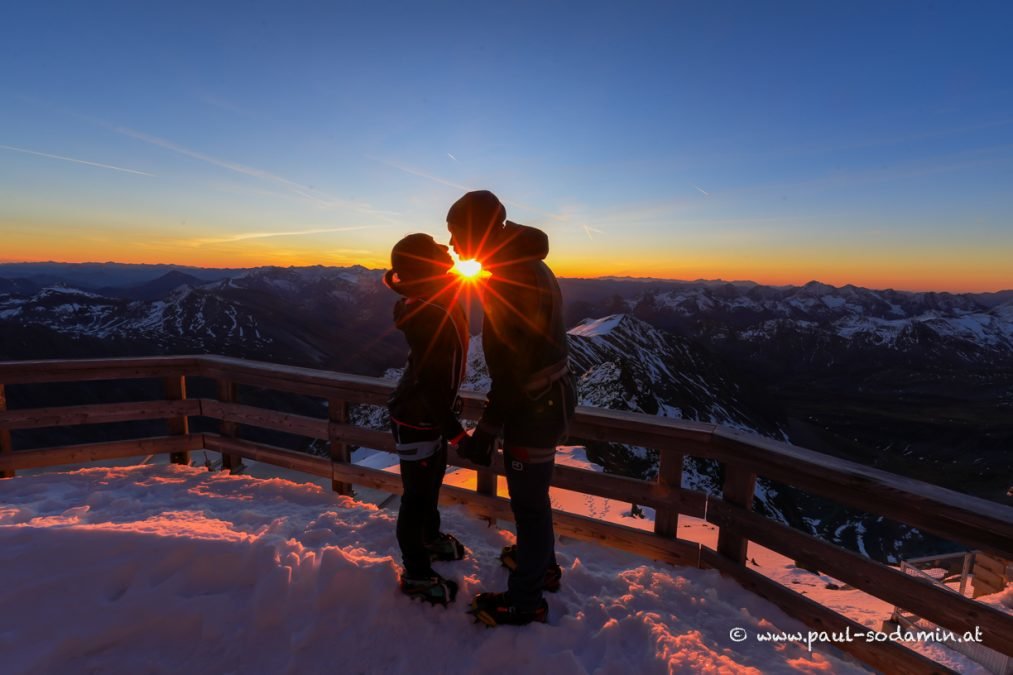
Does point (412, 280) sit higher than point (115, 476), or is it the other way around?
point (412, 280)

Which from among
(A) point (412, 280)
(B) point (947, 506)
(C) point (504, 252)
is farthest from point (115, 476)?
(B) point (947, 506)

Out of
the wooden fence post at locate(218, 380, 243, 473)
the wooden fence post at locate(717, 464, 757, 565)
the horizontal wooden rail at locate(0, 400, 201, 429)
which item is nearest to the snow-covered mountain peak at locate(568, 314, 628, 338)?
the wooden fence post at locate(218, 380, 243, 473)

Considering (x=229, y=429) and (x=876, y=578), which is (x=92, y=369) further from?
(x=876, y=578)

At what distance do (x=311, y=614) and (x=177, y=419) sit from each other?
407cm

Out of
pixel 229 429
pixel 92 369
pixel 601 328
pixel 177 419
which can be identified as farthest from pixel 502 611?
pixel 601 328

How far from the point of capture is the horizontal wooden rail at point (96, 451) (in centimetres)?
538

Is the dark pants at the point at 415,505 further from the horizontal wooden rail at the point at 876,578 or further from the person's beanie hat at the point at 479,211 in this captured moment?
the horizontal wooden rail at the point at 876,578

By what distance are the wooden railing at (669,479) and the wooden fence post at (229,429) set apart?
0.02 m

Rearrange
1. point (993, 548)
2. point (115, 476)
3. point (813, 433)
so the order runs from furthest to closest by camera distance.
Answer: point (813, 433)
point (115, 476)
point (993, 548)

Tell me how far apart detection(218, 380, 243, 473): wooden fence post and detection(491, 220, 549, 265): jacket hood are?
4215mm

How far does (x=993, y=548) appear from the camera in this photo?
96.3 inches

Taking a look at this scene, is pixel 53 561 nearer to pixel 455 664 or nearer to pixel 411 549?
pixel 411 549

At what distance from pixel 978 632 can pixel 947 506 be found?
0.67m

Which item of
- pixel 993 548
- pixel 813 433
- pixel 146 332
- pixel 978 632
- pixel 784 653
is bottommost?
pixel 813 433
